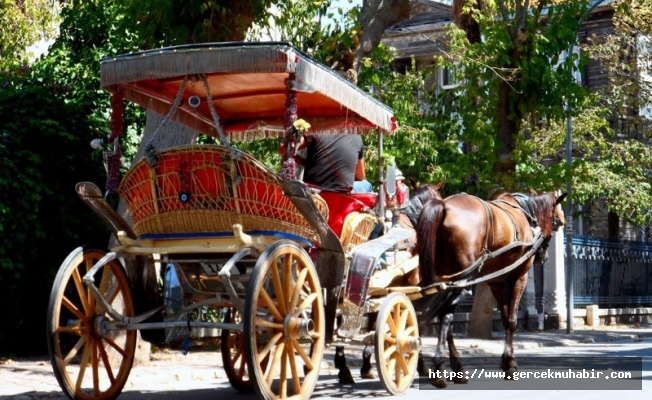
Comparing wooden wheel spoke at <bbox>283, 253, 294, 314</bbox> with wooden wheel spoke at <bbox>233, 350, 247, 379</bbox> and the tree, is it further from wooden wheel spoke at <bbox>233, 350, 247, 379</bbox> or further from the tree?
the tree

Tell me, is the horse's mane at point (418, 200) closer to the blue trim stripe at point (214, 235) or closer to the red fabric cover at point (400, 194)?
the red fabric cover at point (400, 194)

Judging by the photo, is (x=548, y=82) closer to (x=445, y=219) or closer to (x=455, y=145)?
(x=455, y=145)

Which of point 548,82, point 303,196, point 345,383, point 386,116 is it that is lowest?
point 345,383

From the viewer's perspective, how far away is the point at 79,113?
14.5m

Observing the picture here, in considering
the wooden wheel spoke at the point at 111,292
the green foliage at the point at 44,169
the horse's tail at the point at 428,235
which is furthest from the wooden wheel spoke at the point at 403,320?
the green foliage at the point at 44,169

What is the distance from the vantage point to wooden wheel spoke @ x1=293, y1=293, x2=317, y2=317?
27.9ft

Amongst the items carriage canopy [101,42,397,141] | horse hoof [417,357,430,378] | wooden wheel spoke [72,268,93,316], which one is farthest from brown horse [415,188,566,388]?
wooden wheel spoke [72,268,93,316]

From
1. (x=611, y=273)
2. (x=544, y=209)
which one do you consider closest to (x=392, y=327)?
(x=544, y=209)

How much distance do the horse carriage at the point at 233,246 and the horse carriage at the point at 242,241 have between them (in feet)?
0.04

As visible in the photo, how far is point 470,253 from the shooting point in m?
11.7

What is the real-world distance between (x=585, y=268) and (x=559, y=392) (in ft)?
51.4

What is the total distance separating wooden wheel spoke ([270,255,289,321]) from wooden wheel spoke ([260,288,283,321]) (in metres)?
0.05

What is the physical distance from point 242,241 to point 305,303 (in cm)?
69

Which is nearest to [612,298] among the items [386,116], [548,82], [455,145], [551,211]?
[455,145]
